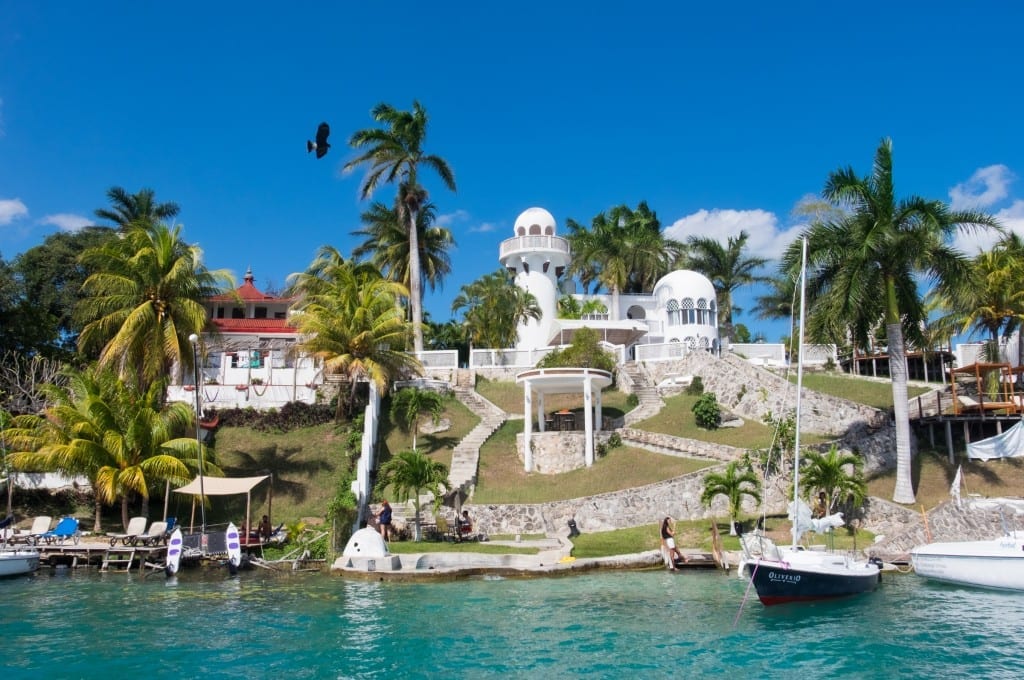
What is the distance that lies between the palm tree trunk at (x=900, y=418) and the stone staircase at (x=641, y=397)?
12809 mm

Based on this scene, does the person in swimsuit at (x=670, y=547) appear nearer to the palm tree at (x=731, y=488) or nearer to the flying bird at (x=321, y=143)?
the palm tree at (x=731, y=488)

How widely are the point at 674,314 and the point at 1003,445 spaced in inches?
1058

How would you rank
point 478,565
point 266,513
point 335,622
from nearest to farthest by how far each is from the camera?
point 335,622 → point 478,565 → point 266,513

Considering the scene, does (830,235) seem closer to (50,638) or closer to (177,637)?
(177,637)

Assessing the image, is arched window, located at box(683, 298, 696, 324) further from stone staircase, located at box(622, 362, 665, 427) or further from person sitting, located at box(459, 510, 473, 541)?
person sitting, located at box(459, 510, 473, 541)

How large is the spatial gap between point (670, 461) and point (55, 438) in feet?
76.3

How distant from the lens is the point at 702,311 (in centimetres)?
5188

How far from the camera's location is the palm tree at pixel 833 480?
24172 mm

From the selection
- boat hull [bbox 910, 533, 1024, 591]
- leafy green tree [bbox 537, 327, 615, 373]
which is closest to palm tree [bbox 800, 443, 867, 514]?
boat hull [bbox 910, 533, 1024, 591]

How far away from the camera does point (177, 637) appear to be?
1548 cm

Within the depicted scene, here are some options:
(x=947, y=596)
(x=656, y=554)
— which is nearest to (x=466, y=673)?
(x=656, y=554)

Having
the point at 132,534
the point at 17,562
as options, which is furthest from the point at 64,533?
the point at 17,562

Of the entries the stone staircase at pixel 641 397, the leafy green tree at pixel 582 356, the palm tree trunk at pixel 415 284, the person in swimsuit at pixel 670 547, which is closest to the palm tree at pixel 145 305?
the palm tree trunk at pixel 415 284

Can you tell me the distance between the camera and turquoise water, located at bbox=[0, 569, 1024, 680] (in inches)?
524
